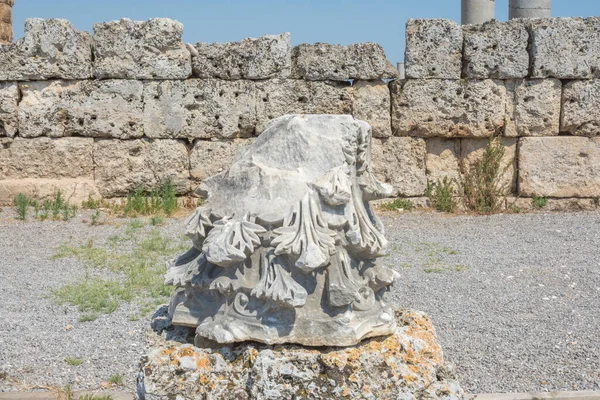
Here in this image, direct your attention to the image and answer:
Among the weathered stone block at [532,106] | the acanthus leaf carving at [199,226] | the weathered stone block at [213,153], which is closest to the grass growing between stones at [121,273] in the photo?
the weathered stone block at [213,153]

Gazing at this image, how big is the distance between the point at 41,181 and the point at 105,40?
1987 millimetres

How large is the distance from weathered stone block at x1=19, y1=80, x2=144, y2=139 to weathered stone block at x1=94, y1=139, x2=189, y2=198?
0.22 meters

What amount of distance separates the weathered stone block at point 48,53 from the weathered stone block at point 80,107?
150 millimetres

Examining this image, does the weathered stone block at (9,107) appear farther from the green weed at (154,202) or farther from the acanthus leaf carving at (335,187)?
the acanthus leaf carving at (335,187)

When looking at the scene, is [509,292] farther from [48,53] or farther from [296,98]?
[48,53]

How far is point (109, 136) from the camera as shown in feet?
29.9

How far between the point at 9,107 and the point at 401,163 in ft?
16.8

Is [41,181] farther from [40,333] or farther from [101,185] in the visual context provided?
[40,333]

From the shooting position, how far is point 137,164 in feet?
30.1

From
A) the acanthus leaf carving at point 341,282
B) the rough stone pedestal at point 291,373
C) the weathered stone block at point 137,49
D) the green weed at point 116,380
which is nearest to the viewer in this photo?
the rough stone pedestal at point 291,373

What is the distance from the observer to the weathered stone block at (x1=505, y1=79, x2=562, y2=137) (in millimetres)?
9203

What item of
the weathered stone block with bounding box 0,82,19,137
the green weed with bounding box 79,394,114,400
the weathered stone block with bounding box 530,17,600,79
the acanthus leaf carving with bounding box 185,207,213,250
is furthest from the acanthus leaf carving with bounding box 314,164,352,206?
the weathered stone block with bounding box 0,82,19,137

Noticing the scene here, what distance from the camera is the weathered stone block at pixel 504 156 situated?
9.41 m

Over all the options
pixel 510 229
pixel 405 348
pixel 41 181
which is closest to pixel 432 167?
pixel 510 229
